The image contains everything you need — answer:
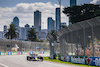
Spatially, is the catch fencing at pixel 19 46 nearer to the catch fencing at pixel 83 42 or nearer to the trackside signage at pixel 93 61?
the catch fencing at pixel 83 42

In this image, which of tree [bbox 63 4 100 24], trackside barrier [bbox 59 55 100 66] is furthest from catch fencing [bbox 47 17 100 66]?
tree [bbox 63 4 100 24]

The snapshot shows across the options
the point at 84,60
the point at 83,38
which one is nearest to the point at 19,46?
the point at 83,38

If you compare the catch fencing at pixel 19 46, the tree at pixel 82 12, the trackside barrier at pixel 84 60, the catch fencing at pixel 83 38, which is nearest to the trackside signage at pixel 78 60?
the trackside barrier at pixel 84 60

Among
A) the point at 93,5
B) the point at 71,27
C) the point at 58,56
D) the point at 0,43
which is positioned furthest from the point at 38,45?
the point at 71,27

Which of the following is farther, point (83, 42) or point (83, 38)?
point (83, 42)

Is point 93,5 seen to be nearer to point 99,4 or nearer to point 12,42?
point 99,4

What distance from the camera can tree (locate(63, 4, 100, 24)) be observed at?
2559 inches

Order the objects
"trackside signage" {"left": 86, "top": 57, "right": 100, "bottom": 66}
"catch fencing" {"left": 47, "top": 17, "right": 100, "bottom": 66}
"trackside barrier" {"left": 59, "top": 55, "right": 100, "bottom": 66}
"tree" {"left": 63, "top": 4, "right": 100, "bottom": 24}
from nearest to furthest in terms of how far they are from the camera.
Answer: "trackside signage" {"left": 86, "top": 57, "right": 100, "bottom": 66}, "trackside barrier" {"left": 59, "top": 55, "right": 100, "bottom": 66}, "catch fencing" {"left": 47, "top": 17, "right": 100, "bottom": 66}, "tree" {"left": 63, "top": 4, "right": 100, "bottom": 24}

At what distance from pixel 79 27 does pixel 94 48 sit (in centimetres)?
323

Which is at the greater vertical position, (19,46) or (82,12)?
(82,12)

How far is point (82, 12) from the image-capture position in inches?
2670

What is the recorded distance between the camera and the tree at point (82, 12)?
213 ft

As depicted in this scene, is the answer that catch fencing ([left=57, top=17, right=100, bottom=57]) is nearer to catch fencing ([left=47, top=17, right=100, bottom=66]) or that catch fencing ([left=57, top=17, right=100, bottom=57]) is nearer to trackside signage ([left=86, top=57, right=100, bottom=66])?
catch fencing ([left=47, top=17, right=100, bottom=66])

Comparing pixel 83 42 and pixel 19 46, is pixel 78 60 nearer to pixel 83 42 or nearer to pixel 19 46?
pixel 83 42
